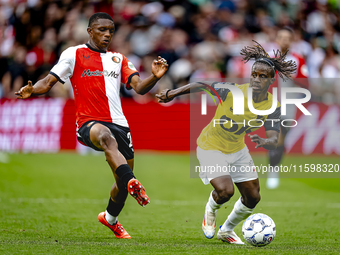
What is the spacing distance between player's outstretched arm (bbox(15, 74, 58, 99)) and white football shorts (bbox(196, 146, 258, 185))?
2086 millimetres

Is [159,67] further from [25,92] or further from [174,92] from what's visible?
[25,92]

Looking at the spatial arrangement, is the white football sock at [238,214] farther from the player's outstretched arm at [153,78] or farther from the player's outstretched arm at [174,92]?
the player's outstretched arm at [153,78]

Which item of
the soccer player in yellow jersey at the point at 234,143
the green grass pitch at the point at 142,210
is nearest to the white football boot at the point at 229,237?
the soccer player in yellow jersey at the point at 234,143

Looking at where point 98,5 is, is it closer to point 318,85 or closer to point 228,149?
point 318,85

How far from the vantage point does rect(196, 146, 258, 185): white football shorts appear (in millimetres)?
6516

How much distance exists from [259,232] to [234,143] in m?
1.17

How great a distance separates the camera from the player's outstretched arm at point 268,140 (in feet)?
19.2

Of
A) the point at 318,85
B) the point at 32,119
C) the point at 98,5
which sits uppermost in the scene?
the point at 98,5

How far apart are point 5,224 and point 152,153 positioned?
8.58 m

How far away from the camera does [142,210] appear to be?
961 cm

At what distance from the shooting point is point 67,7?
1858 centimetres

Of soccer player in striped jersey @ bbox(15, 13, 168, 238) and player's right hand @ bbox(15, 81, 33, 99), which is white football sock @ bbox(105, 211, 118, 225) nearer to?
soccer player in striped jersey @ bbox(15, 13, 168, 238)

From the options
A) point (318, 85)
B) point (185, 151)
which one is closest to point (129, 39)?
point (185, 151)

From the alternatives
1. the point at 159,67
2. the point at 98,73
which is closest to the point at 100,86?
the point at 98,73
